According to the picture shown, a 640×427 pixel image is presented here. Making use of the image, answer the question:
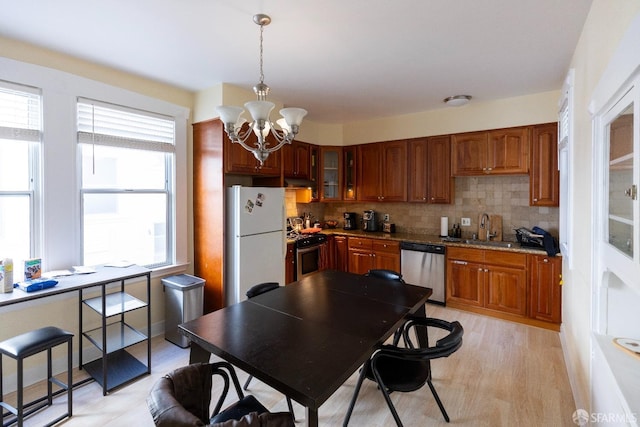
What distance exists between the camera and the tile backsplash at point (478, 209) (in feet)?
12.4

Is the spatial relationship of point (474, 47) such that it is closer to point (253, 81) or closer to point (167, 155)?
point (253, 81)

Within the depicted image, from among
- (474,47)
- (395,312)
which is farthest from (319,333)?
(474,47)

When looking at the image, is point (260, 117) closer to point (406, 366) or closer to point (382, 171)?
point (406, 366)

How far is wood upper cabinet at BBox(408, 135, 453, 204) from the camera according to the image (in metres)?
4.13

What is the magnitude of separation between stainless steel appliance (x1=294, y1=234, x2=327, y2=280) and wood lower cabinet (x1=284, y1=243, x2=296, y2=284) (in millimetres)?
48

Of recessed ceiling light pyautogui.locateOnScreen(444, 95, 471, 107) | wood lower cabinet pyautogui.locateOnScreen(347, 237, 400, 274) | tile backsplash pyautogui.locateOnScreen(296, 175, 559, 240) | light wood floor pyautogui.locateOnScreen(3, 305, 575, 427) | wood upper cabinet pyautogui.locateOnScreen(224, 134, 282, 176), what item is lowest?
light wood floor pyautogui.locateOnScreen(3, 305, 575, 427)

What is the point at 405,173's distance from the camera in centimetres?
446

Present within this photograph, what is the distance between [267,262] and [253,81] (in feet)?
6.58

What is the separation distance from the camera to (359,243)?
4594 millimetres

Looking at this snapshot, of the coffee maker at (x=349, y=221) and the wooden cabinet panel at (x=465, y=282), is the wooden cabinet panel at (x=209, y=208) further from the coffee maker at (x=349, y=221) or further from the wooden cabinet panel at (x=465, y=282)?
the wooden cabinet panel at (x=465, y=282)

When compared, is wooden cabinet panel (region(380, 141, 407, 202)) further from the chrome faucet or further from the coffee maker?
the chrome faucet

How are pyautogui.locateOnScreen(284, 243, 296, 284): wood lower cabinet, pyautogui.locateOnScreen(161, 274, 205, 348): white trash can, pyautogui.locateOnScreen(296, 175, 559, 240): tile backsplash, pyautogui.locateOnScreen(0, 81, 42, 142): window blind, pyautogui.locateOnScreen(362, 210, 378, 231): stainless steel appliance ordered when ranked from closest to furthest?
pyautogui.locateOnScreen(0, 81, 42, 142): window blind
pyautogui.locateOnScreen(161, 274, 205, 348): white trash can
pyautogui.locateOnScreen(296, 175, 559, 240): tile backsplash
pyautogui.locateOnScreen(284, 243, 296, 284): wood lower cabinet
pyautogui.locateOnScreen(362, 210, 378, 231): stainless steel appliance

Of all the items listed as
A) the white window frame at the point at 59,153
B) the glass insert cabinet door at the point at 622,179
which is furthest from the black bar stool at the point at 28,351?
the glass insert cabinet door at the point at 622,179

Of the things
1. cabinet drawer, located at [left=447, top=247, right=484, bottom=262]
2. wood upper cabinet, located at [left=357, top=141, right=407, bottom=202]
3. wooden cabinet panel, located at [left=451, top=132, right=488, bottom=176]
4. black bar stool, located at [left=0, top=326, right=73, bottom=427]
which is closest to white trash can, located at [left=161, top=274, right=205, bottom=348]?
black bar stool, located at [left=0, top=326, right=73, bottom=427]
